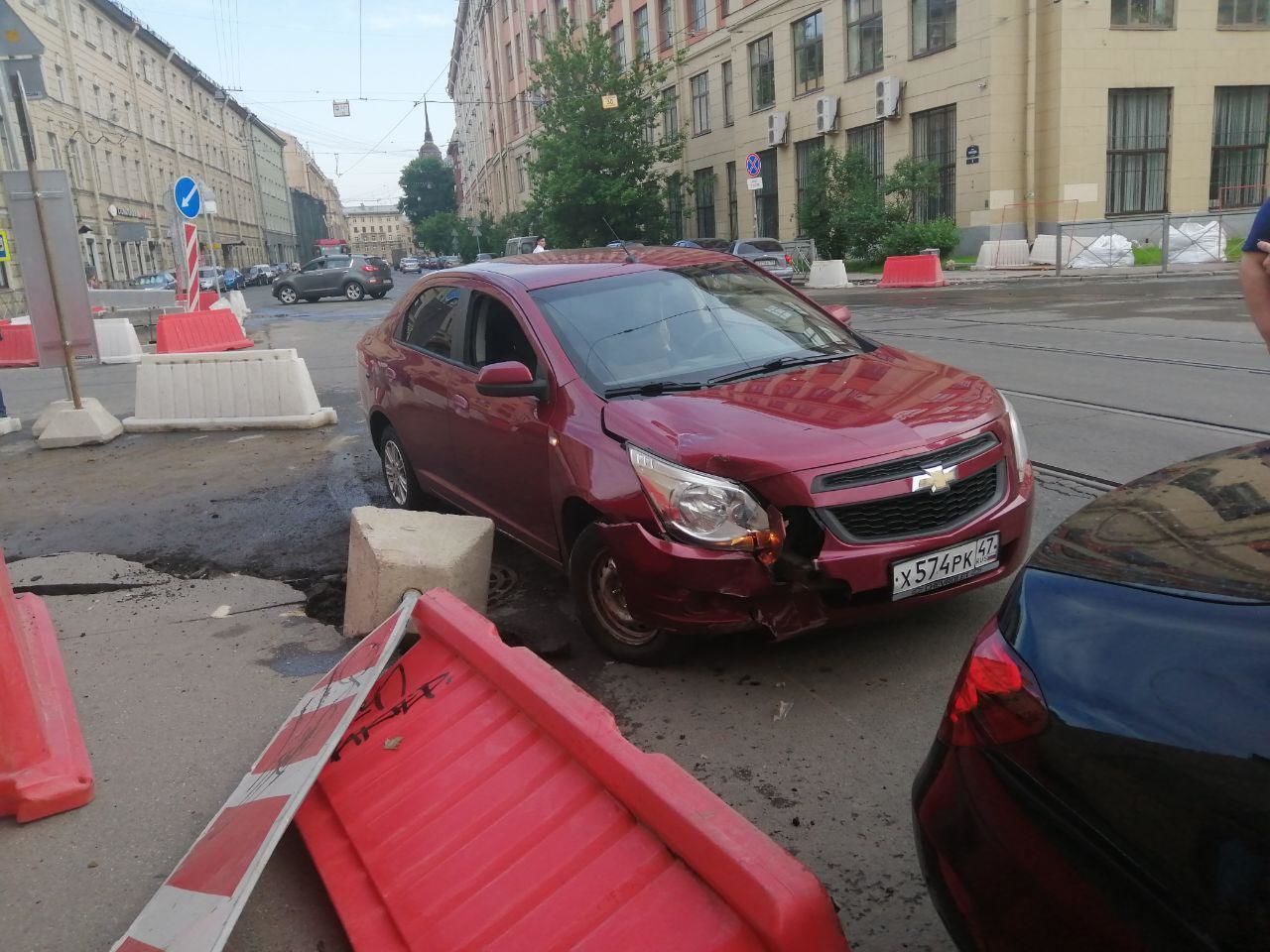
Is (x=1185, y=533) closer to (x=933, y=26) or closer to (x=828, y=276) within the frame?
(x=828, y=276)

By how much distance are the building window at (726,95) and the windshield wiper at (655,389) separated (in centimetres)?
3862

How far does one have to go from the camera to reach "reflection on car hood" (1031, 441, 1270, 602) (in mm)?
1749

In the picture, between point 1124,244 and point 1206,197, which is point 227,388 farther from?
point 1206,197

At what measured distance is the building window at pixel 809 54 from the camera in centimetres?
3450

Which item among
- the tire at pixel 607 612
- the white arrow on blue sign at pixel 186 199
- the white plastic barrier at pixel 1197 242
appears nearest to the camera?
Answer: the tire at pixel 607 612

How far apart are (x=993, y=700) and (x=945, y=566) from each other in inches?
76.3

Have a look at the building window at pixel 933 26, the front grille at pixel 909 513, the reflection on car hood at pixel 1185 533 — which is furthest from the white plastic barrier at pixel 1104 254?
the reflection on car hood at pixel 1185 533

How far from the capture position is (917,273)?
25.1 m

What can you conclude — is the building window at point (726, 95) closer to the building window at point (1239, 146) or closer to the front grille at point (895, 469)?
the building window at point (1239, 146)

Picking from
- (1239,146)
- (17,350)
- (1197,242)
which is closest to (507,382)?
(17,350)

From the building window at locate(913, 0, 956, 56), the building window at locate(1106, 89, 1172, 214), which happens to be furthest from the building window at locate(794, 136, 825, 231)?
the building window at locate(1106, 89, 1172, 214)

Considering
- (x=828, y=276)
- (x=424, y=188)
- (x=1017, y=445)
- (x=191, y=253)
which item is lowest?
(x=828, y=276)

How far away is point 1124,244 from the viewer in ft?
85.1

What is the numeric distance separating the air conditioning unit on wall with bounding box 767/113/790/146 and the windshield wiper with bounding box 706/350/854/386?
111ft
